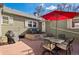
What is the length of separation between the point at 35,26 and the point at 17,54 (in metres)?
0.45

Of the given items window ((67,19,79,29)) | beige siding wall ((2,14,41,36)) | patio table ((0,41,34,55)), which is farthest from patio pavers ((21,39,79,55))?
window ((67,19,79,29))

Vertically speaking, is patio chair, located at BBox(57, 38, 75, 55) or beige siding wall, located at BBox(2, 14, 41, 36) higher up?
beige siding wall, located at BBox(2, 14, 41, 36)

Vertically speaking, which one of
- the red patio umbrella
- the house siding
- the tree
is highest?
the tree

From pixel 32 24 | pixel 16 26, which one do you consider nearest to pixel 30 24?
pixel 32 24

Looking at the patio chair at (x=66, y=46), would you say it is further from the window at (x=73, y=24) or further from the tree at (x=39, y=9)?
the tree at (x=39, y=9)

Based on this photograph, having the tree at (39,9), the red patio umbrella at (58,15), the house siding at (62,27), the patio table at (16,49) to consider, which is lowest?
the patio table at (16,49)

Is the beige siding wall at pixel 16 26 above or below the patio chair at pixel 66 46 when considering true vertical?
above

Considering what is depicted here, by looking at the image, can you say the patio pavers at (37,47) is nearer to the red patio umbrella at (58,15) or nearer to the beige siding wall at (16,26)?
the beige siding wall at (16,26)

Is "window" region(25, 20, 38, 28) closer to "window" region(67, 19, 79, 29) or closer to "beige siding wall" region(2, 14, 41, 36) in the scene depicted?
"beige siding wall" region(2, 14, 41, 36)

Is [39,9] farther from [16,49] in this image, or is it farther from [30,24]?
[16,49]

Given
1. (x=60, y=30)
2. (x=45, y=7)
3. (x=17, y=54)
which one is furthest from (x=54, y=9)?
(x=17, y=54)

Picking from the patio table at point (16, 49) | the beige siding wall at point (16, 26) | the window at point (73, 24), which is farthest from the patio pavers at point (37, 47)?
the window at point (73, 24)

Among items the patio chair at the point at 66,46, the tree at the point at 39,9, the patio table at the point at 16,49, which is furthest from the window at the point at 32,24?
the patio chair at the point at 66,46
